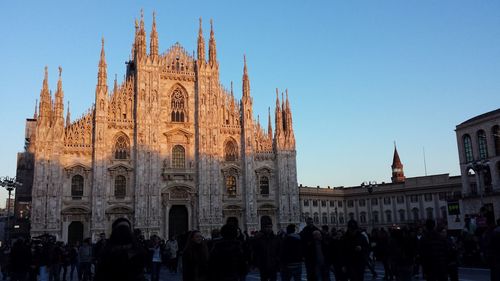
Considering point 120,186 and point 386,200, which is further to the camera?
point 386,200

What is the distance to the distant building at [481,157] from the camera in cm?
4625

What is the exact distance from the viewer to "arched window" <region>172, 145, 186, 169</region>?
153 ft

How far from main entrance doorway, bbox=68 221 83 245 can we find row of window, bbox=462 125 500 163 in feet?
125

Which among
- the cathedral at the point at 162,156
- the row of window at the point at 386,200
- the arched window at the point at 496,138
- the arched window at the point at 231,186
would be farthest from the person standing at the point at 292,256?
the row of window at the point at 386,200

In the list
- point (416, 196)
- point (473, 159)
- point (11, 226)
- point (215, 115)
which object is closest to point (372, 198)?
point (416, 196)

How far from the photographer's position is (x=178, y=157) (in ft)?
154

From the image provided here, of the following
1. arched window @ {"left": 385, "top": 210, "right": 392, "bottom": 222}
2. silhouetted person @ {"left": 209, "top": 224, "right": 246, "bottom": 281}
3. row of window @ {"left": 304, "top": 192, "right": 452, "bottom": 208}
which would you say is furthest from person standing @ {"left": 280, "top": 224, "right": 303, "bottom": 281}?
arched window @ {"left": 385, "top": 210, "right": 392, "bottom": 222}

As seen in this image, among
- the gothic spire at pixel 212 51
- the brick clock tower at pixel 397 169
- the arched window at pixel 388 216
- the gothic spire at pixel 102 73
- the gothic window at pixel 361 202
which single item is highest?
the gothic spire at pixel 212 51

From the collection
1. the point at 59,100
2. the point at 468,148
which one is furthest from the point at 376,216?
the point at 59,100

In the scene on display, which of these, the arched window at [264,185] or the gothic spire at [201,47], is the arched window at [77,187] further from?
the arched window at [264,185]

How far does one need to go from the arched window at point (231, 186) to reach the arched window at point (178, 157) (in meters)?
4.61

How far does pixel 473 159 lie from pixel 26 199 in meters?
50.3

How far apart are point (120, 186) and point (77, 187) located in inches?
144

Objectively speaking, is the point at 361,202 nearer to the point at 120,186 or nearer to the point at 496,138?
the point at 496,138
